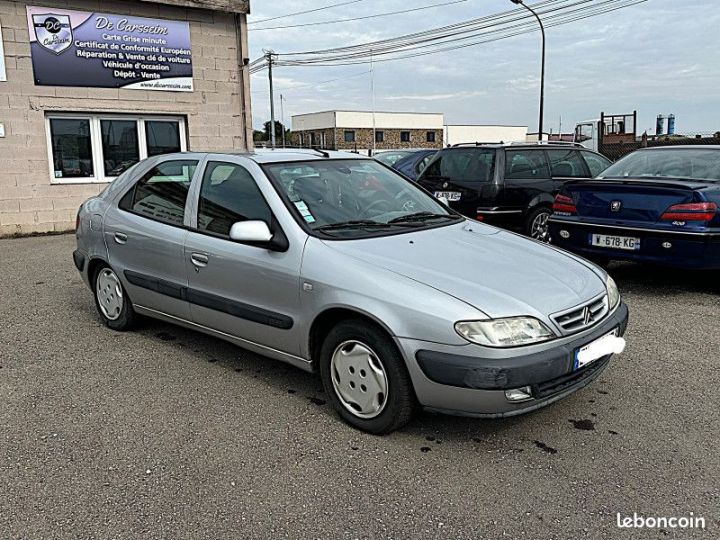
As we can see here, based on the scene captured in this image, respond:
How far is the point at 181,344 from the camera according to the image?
16.7 feet

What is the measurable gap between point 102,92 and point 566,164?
883cm

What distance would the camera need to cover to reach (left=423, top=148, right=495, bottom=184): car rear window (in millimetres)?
8961

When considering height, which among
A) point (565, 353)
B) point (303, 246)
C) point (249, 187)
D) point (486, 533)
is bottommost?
point (486, 533)

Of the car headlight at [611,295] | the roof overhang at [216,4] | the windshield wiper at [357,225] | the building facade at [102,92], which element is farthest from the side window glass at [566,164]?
the roof overhang at [216,4]

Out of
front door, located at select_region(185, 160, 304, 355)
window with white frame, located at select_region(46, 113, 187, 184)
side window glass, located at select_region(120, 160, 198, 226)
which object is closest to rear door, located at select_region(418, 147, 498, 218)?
side window glass, located at select_region(120, 160, 198, 226)

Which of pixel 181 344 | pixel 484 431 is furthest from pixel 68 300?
pixel 484 431

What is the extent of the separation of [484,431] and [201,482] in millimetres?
1547

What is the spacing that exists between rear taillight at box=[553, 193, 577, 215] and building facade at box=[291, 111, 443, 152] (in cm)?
5969

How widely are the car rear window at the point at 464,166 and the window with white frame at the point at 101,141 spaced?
565cm

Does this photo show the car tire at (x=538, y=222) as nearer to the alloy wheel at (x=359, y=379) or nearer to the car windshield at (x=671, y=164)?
the car windshield at (x=671, y=164)

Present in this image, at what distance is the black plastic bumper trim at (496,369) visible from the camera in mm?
2996

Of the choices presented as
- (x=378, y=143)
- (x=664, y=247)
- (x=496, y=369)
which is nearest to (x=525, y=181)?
(x=664, y=247)

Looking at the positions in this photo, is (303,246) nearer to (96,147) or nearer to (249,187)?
(249,187)

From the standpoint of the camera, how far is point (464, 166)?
30.5 feet
